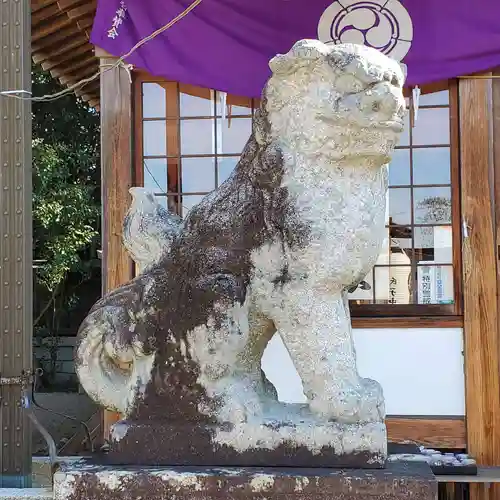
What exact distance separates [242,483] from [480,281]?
2.67 m

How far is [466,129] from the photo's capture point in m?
4.03

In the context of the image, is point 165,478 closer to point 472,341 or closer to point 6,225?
point 6,225

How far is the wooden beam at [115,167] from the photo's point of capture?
13.7 ft

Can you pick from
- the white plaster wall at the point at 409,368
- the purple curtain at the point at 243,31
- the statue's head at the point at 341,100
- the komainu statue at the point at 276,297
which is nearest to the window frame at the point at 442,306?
the white plaster wall at the point at 409,368

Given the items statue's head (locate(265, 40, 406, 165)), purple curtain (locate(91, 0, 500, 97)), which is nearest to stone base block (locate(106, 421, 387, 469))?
statue's head (locate(265, 40, 406, 165))

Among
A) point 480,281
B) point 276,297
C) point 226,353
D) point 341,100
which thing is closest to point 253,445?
point 226,353

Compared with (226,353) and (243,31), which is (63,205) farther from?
(226,353)

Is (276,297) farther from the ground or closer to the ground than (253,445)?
farther from the ground

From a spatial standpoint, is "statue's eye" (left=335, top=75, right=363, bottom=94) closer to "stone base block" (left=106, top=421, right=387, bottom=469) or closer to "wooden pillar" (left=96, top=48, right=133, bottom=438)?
"stone base block" (left=106, top=421, right=387, bottom=469)

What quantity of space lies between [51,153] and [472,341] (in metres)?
5.60

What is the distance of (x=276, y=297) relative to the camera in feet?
6.26

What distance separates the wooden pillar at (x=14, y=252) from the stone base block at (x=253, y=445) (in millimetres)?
1327

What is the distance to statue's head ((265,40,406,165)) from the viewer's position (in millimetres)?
1830

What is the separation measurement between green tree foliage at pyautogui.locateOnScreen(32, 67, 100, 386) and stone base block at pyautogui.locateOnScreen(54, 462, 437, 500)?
20.8ft
